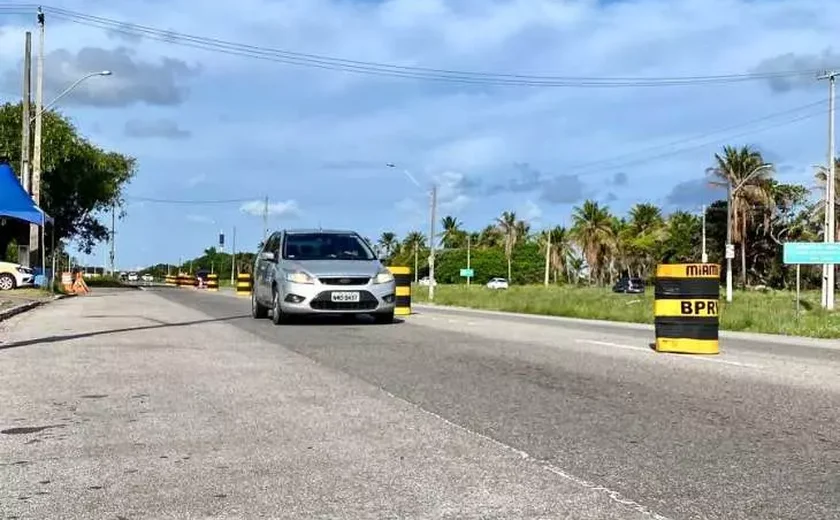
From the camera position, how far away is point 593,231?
10350 cm

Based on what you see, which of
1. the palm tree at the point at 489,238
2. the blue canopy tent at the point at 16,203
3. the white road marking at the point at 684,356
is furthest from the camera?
the palm tree at the point at 489,238

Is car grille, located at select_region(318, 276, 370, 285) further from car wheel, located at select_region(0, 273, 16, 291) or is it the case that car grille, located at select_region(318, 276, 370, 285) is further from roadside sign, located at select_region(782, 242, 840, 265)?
car wheel, located at select_region(0, 273, 16, 291)

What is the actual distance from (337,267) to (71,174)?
4205 centimetres

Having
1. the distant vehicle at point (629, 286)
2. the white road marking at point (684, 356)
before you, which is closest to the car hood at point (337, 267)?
the white road marking at point (684, 356)

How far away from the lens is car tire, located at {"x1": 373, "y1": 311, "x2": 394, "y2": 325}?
16.7m

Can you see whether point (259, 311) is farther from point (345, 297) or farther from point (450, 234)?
point (450, 234)

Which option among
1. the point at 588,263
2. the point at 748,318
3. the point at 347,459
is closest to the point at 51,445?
the point at 347,459

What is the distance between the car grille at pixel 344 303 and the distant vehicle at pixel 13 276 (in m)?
21.3

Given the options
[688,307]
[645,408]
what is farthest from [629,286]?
[645,408]

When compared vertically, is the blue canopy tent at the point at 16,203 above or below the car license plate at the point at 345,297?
Result: above

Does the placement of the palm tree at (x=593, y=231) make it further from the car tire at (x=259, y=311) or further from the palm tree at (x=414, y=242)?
the car tire at (x=259, y=311)

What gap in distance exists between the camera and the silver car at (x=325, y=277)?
1571 centimetres

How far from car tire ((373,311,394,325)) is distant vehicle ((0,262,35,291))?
20.7 metres

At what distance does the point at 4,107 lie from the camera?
5184cm
